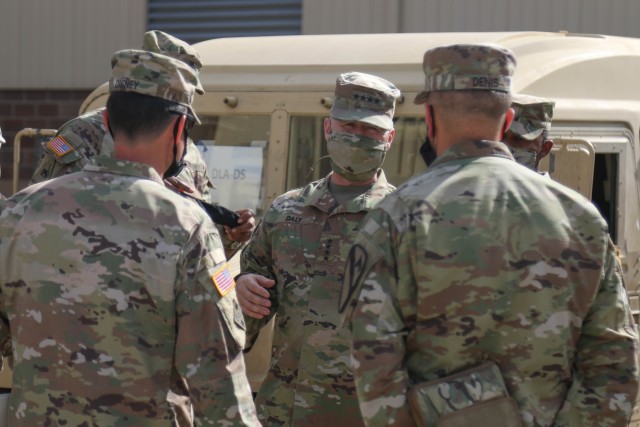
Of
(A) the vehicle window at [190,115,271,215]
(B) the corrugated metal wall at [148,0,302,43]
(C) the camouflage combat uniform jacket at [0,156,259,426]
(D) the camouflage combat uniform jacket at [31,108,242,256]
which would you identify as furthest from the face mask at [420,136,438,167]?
(B) the corrugated metal wall at [148,0,302,43]

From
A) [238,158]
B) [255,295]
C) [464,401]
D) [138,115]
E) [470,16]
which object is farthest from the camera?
[470,16]

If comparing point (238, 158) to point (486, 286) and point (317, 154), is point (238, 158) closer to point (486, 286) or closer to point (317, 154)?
point (317, 154)

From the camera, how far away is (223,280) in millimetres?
2740

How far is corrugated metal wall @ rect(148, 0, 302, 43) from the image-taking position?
31.6 ft

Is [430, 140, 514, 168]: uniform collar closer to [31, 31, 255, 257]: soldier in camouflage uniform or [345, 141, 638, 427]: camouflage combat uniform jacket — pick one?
[345, 141, 638, 427]: camouflage combat uniform jacket

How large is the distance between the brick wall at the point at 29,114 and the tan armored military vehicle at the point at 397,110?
16.5 ft

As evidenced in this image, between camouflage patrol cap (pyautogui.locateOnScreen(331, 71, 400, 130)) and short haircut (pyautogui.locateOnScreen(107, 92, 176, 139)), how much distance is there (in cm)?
112

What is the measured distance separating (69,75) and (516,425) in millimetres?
8235

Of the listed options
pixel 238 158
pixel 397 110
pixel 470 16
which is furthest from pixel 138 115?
pixel 470 16

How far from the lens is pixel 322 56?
5.25 meters

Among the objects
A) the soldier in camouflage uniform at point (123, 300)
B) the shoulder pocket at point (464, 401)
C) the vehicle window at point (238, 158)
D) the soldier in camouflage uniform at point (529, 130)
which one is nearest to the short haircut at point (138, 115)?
the soldier in camouflage uniform at point (123, 300)

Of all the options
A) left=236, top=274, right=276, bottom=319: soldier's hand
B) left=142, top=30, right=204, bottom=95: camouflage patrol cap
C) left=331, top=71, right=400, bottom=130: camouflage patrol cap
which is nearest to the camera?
left=236, top=274, right=276, bottom=319: soldier's hand

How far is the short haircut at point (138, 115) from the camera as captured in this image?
2.84 m

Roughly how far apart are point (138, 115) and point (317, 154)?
233cm
